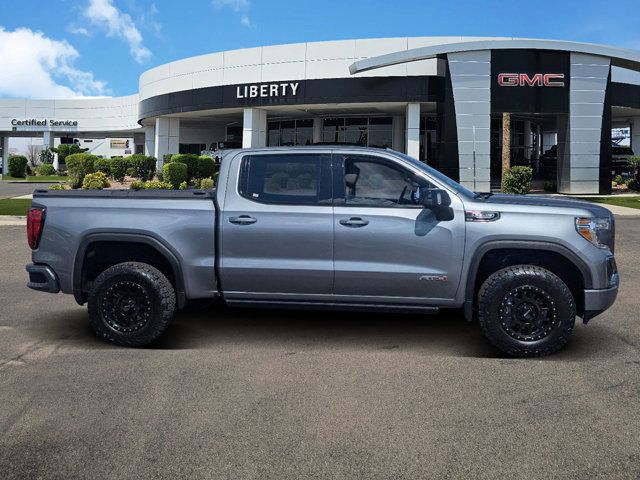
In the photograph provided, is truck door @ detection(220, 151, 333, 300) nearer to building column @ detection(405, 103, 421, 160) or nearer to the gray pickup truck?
the gray pickup truck

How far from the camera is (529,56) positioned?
29531 millimetres

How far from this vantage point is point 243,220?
532cm

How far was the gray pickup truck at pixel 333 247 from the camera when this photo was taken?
5059 mm

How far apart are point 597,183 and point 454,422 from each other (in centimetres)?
3053

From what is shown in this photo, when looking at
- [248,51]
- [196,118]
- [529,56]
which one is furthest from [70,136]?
[529,56]

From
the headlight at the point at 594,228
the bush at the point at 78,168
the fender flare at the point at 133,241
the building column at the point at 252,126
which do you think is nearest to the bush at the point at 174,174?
the bush at the point at 78,168

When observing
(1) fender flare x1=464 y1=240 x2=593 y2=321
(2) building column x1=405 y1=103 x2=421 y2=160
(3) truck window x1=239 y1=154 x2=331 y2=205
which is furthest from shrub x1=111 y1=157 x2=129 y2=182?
(1) fender flare x1=464 y1=240 x2=593 y2=321

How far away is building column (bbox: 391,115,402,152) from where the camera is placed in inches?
1677

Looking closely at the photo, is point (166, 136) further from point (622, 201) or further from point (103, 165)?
point (622, 201)

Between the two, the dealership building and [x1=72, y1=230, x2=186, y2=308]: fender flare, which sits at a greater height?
the dealership building

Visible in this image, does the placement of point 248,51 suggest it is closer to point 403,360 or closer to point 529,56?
point 529,56

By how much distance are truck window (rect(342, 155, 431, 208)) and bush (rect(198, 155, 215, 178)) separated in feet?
89.2

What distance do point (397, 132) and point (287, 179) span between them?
1512 inches

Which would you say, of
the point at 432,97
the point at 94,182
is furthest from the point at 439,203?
the point at 432,97
